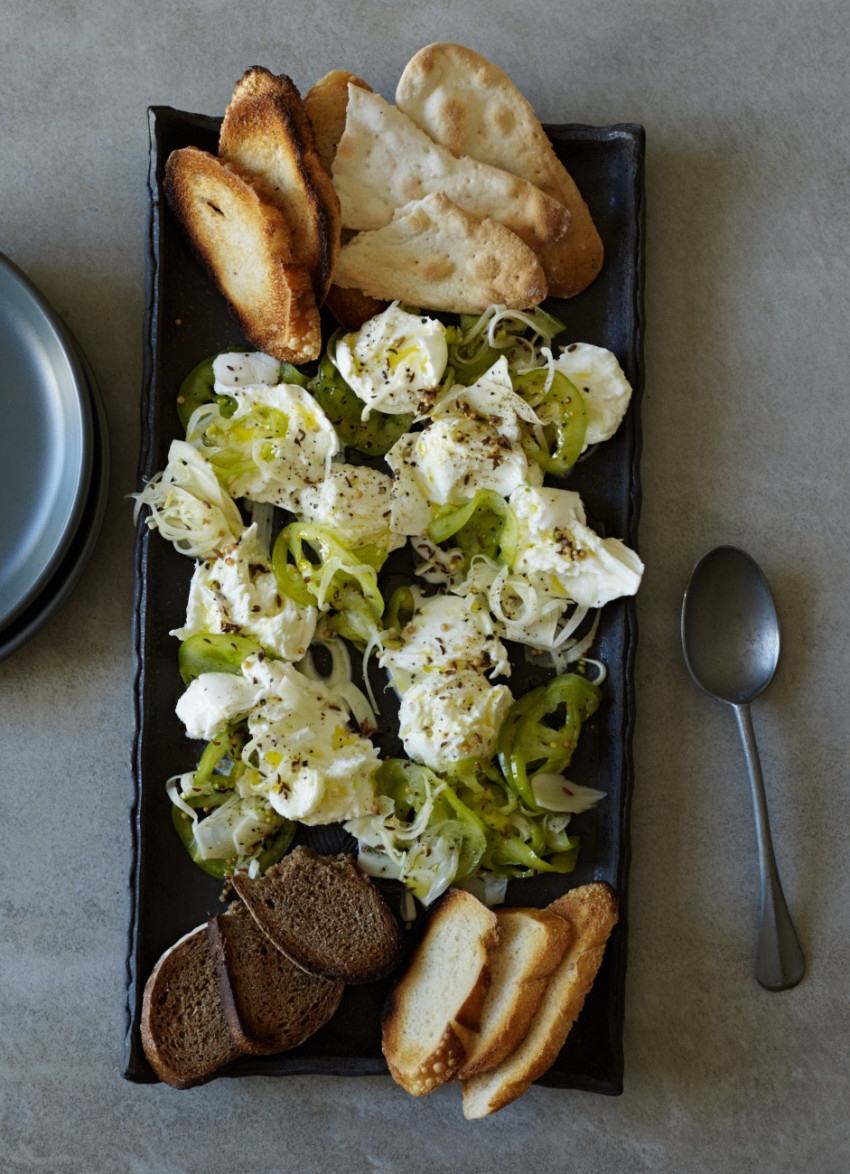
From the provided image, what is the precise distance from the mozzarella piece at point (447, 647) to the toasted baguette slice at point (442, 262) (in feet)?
2.87

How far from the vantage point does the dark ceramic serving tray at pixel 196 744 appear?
2598 millimetres

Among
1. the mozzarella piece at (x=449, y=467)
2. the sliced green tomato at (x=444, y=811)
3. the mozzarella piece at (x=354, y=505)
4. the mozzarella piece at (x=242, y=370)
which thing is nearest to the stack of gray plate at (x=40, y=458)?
the mozzarella piece at (x=242, y=370)

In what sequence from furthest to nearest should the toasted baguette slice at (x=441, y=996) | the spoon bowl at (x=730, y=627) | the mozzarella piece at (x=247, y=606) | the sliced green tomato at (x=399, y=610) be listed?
the spoon bowl at (x=730, y=627) < the sliced green tomato at (x=399, y=610) < the mozzarella piece at (x=247, y=606) < the toasted baguette slice at (x=441, y=996)

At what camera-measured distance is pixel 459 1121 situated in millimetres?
2725

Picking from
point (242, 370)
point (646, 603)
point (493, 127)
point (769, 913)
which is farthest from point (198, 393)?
point (769, 913)

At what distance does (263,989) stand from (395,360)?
1772 millimetres

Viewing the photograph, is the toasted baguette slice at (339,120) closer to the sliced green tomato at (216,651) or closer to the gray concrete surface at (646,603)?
the gray concrete surface at (646,603)

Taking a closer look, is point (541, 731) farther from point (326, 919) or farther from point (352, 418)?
point (352, 418)

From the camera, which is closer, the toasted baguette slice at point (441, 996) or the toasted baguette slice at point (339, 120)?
the toasted baguette slice at point (441, 996)

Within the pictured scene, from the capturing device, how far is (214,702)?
2.52 metres

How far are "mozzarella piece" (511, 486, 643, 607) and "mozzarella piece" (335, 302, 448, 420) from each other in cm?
42

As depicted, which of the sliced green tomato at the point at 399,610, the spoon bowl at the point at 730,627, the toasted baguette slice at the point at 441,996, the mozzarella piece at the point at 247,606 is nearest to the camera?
the toasted baguette slice at the point at 441,996

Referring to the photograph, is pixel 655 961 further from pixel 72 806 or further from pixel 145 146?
pixel 145 146

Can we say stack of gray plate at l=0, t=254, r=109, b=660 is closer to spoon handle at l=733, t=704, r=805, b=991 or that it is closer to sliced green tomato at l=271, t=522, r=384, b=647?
sliced green tomato at l=271, t=522, r=384, b=647
